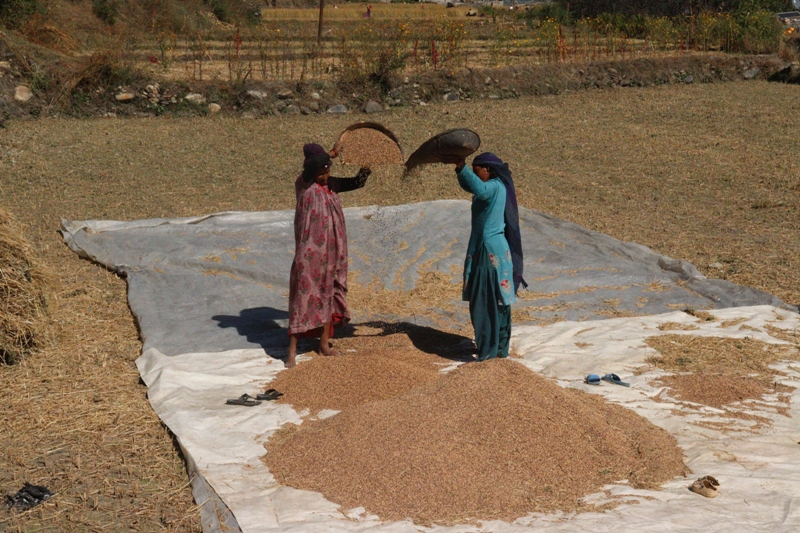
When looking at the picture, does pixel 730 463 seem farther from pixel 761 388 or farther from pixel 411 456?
pixel 411 456

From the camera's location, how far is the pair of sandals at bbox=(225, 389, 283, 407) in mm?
Result: 4520

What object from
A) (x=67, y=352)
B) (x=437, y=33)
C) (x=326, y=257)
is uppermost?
(x=437, y=33)

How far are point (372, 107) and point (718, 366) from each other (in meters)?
9.50

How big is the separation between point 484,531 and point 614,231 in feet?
17.5

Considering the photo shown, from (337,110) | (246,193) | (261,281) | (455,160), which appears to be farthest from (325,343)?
(337,110)

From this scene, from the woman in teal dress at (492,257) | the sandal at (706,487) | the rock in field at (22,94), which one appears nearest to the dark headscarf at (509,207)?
the woman in teal dress at (492,257)

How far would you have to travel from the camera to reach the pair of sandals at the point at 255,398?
452 cm

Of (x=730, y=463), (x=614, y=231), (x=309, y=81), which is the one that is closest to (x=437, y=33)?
(x=309, y=81)

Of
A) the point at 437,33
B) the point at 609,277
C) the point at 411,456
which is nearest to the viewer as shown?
the point at 411,456

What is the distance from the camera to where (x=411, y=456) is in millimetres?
3664

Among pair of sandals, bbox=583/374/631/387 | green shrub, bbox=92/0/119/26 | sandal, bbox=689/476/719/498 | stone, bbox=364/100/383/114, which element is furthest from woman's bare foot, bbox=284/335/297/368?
green shrub, bbox=92/0/119/26

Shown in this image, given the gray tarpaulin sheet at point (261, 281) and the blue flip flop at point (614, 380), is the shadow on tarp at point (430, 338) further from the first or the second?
the blue flip flop at point (614, 380)

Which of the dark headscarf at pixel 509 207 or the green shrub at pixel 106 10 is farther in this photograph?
the green shrub at pixel 106 10

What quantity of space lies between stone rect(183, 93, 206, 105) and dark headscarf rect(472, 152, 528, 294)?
902 cm
